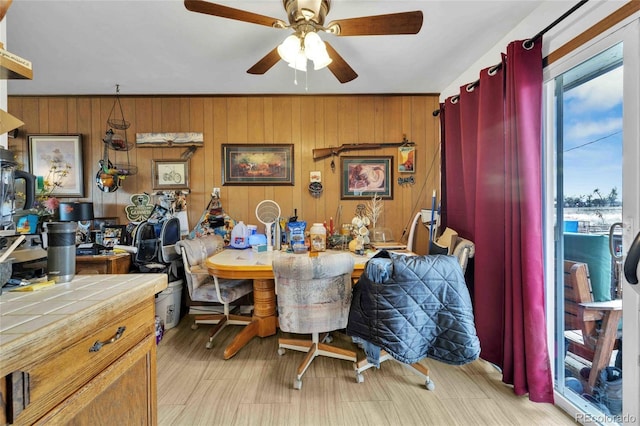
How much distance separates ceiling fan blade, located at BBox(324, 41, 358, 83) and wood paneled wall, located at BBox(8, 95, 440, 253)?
0.94 m

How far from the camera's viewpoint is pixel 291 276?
1.57m

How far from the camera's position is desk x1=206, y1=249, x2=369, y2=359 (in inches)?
71.6

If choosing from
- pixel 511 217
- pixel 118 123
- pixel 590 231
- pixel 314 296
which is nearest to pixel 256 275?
pixel 314 296

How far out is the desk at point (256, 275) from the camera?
1.82 meters

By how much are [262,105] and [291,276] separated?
203 centimetres

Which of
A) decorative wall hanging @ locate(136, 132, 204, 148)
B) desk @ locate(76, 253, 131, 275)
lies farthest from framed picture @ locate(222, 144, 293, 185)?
desk @ locate(76, 253, 131, 275)

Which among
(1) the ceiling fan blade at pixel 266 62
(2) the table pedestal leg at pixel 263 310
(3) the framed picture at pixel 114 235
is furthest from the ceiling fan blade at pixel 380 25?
(3) the framed picture at pixel 114 235

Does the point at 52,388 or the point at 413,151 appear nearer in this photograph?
the point at 52,388

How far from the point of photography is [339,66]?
1.71 meters

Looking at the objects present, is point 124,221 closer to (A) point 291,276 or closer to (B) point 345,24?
(A) point 291,276

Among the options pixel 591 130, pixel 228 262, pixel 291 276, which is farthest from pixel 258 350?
pixel 591 130

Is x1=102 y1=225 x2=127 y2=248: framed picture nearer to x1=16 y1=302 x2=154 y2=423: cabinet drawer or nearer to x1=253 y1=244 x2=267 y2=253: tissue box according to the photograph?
x1=253 y1=244 x2=267 y2=253: tissue box

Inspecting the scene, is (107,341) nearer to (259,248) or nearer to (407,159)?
(259,248)

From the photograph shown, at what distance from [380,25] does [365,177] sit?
5.20 feet
